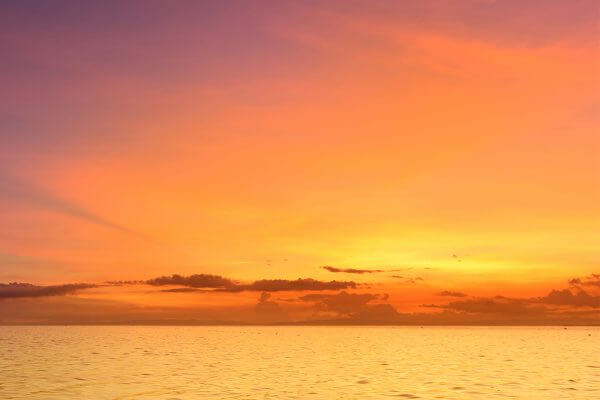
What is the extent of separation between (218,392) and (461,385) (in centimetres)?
1316

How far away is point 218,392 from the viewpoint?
3128 cm

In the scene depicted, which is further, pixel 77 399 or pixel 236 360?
pixel 236 360

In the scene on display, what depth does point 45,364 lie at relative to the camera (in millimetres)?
48906

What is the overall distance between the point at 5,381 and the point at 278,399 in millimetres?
17767

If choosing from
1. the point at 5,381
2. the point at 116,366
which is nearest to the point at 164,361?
the point at 116,366

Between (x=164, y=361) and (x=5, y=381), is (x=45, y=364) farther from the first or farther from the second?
(x=5, y=381)

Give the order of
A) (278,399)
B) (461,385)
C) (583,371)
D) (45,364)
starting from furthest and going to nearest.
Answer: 1. (45,364)
2. (583,371)
3. (461,385)
4. (278,399)

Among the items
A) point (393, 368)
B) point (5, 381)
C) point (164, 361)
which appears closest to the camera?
point (5, 381)

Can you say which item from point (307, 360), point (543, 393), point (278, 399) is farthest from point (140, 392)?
point (307, 360)

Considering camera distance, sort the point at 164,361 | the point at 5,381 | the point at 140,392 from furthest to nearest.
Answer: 1. the point at 164,361
2. the point at 5,381
3. the point at 140,392

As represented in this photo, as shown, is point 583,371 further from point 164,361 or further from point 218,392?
point 164,361

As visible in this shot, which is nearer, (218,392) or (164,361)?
(218,392)

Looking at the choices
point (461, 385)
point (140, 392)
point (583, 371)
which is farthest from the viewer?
point (583, 371)

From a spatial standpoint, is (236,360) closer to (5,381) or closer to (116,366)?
(116,366)
